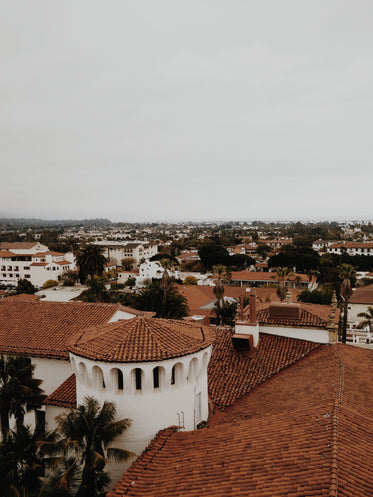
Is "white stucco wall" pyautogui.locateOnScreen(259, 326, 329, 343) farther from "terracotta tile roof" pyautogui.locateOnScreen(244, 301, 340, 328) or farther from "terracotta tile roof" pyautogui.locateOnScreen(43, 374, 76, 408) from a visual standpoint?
"terracotta tile roof" pyautogui.locateOnScreen(43, 374, 76, 408)

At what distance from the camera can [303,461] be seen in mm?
8672

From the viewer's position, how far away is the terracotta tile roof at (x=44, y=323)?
63.1ft

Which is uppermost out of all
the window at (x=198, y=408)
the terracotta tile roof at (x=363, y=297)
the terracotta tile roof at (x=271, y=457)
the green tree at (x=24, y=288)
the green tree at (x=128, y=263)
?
the terracotta tile roof at (x=271, y=457)

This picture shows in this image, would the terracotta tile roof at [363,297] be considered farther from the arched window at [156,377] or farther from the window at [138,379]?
the window at [138,379]

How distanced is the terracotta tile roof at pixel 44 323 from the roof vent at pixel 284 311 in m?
9.96

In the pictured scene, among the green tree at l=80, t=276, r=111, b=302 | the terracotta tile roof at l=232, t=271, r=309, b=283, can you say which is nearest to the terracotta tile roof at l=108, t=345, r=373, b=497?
the green tree at l=80, t=276, r=111, b=302

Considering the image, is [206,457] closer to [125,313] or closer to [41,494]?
[41,494]

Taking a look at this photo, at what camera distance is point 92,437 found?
38.0 feet

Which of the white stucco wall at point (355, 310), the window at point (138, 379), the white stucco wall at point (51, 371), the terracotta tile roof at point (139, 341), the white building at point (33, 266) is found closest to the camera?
the terracotta tile roof at point (139, 341)

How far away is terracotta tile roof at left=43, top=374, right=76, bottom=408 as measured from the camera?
15.5 m

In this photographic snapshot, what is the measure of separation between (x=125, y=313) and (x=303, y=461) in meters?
15.0

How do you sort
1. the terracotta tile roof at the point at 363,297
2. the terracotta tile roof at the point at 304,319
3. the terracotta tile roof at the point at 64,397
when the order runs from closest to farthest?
the terracotta tile roof at the point at 64,397, the terracotta tile roof at the point at 304,319, the terracotta tile roof at the point at 363,297

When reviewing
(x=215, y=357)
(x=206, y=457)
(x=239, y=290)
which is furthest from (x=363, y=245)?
(x=206, y=457)

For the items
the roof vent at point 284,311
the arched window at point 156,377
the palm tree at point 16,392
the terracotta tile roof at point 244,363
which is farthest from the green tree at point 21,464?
the roof vent at point 284,311
